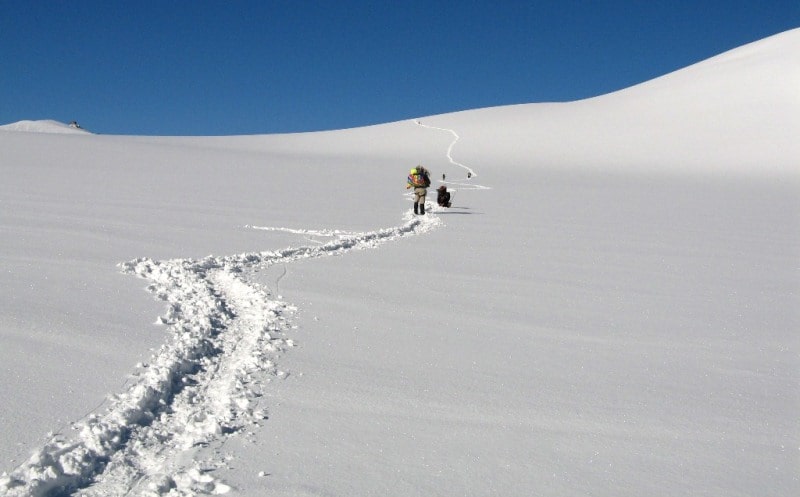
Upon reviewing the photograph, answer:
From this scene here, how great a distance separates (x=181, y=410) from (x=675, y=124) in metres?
47.3

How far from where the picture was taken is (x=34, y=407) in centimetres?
350

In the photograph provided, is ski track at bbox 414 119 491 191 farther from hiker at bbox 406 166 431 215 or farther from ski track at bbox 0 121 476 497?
ski track at bbox 0 121 476 497

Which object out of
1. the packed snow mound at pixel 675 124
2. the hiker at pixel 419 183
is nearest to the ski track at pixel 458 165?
the packed snow mound at pixel 675 124

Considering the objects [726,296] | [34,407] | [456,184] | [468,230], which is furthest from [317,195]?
[34,407]

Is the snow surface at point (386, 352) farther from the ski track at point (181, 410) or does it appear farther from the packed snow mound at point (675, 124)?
the packed snow mound at point (675, 124)

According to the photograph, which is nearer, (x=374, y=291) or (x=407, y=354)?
(x=407, y=354)

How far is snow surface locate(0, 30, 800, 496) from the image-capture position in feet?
10.5

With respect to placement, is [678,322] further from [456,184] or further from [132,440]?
[456,184]

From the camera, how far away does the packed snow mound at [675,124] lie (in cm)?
3697

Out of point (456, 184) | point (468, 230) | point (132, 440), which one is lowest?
point (132, 440)

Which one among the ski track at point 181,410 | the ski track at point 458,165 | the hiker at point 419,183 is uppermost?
the ski track at point 458,165

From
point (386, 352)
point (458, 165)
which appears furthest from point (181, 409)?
point (458, 165)

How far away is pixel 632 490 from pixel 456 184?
2209 cm

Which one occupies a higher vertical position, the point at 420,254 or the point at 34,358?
the point at 420,254
